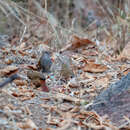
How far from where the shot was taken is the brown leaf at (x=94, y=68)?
89.5 inches

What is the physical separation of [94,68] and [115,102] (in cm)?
76

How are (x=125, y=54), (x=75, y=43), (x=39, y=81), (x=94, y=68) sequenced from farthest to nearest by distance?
1. (x=75, y=43)
2. (x=125, y=54)
3. (x=94, y=68)
4. (x=39, y=81)

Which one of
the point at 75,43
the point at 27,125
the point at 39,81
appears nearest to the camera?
the point at 27,125

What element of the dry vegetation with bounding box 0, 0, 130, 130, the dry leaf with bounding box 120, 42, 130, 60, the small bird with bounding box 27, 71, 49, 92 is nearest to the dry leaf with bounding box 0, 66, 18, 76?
the dry vegetation with bounding box 0, 0, 130, 130

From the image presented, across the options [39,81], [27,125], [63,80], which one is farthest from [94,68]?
[27,125]

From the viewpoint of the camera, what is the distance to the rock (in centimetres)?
149

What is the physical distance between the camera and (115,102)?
156 cm

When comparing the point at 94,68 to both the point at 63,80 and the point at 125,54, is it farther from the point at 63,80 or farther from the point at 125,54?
the point at 125,54

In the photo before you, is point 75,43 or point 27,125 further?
point 75,43

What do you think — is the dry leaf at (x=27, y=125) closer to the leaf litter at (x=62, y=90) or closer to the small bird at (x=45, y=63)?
the leaf litter at (x=62, y=90)

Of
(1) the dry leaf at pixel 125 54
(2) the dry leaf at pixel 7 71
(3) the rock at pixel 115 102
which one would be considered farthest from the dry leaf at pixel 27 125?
(1) the dry leaf at pixel 125 54

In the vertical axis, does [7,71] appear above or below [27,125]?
above

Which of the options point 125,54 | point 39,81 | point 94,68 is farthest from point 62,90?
point 125,54

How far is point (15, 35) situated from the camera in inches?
168
